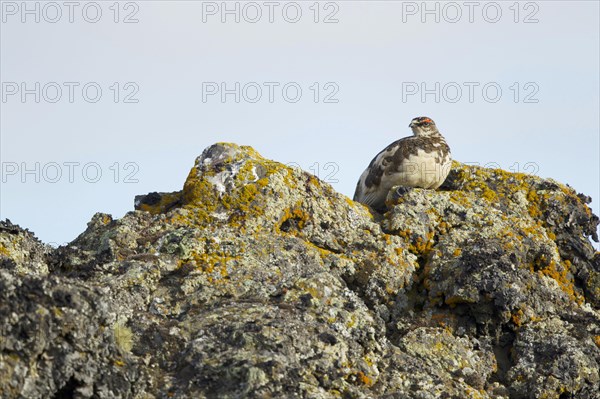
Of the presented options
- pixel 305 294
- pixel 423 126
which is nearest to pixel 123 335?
pixel 305 294

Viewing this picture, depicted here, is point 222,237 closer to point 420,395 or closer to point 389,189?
point 420,395

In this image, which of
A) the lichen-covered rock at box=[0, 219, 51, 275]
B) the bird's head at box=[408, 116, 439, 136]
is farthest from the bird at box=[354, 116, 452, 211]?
the lichen-covered rock at box=[0, 219, 51, 275]

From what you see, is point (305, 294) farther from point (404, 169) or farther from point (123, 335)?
point (404, 169)

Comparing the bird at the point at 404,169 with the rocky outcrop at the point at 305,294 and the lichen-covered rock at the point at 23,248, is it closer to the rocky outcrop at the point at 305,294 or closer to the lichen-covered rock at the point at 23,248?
the rocky outcrop at the point at 305,294

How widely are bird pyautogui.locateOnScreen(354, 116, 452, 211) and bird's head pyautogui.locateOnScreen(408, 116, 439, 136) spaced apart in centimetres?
57

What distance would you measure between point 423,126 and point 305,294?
7.28 m

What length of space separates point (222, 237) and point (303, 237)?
151cm

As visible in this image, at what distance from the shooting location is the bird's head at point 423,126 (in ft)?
52.3

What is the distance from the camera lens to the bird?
14.4 m

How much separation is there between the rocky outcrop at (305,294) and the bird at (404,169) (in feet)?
1.27

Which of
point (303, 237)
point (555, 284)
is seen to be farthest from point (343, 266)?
point (555, 284)

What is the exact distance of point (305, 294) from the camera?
370 inches

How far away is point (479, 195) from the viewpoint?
13727 millimetres

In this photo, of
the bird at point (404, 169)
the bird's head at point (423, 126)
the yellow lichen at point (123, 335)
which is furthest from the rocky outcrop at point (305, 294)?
Answer: the bird's head at point (423, 126)
